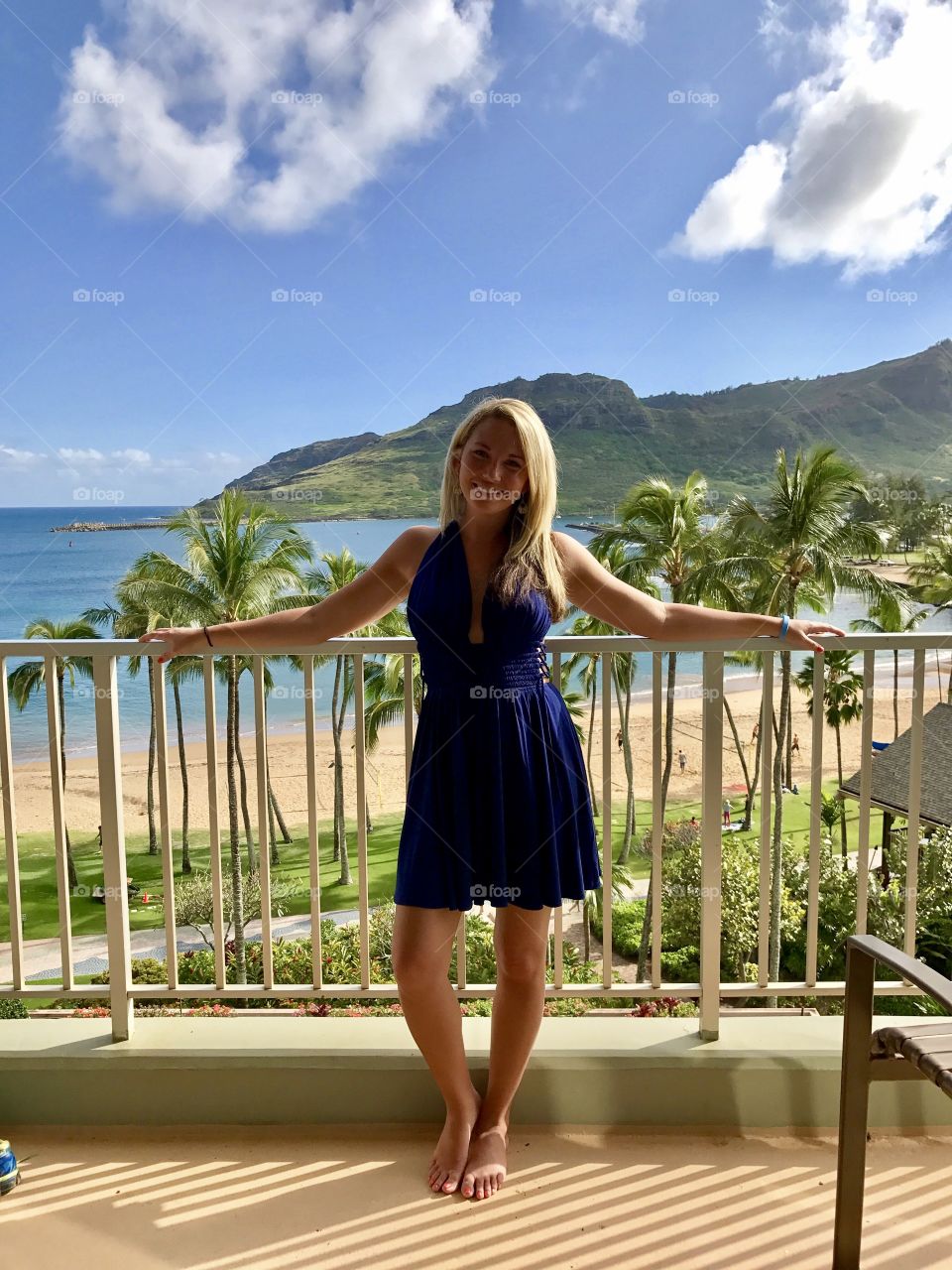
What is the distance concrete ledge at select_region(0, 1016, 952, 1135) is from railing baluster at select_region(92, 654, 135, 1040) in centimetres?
11

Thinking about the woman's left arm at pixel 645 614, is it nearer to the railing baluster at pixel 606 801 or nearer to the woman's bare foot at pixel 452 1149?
the railing baluster at pixel 606 801

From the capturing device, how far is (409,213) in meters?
63.8

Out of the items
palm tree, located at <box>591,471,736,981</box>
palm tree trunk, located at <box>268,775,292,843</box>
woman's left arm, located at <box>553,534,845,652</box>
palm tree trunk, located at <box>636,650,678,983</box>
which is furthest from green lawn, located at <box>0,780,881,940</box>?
woman's left arm, located at <box>553,534,845,652</box>

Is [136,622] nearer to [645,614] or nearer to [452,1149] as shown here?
[452,1149]

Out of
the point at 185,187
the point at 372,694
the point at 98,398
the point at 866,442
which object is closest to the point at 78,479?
the point at 98,398

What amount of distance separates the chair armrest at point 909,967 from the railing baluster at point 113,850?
5.36ft

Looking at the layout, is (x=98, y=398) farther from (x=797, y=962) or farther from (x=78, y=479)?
(x=797, y=962)

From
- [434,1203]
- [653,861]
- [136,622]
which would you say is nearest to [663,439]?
[136,622]

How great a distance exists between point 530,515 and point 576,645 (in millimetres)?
453

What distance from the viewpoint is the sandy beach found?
37.1 meters

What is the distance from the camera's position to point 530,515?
1.82 meters

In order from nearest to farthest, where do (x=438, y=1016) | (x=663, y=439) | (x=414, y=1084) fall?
1. (x=438, y=1016)
2. (x=414, y=1084)
3. (x=663, y=439)

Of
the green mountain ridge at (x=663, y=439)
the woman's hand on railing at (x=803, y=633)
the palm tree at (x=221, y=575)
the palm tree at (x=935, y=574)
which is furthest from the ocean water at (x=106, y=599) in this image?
the woman's hand on railing at (x=803, y=633)

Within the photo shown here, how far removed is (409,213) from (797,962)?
5534cm
